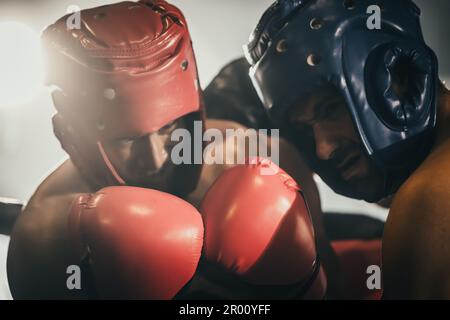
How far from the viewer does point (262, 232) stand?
116 centimetres

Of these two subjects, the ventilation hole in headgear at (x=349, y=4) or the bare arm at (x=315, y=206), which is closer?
the ventilation hole in headgear at (x=349, y=4)

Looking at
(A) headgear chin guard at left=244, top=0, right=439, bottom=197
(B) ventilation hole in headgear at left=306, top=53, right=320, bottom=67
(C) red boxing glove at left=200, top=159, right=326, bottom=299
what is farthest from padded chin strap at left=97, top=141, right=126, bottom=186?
(B) ventilation hole in headgear at left=306, top=53, right=320, bottom=67

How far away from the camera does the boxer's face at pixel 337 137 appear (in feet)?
4.31

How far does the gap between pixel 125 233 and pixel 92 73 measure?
1.34 feet

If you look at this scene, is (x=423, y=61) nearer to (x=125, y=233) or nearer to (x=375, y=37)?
(x=375, y=37)

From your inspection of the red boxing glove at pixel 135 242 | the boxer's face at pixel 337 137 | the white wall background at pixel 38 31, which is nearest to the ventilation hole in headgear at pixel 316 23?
the boxer's face at pixel 337 137

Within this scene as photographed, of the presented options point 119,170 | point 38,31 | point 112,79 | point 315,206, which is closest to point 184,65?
point 112,79

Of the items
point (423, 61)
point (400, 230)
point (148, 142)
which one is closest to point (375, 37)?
point (423, 61)

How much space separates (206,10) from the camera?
153 cm

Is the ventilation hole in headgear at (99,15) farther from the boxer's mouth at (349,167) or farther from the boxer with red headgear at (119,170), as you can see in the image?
the boxer's mouth at (349,167)

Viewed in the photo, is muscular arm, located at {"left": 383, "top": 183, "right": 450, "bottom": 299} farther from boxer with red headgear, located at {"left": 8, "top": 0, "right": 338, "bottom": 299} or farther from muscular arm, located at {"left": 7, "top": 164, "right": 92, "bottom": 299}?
muscular arm, located at {"left": 7, "top": 164, "right": 92, "bottom": 299}

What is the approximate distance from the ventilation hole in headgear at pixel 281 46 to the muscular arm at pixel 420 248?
46cm

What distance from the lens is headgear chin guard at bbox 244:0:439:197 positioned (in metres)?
1.22
